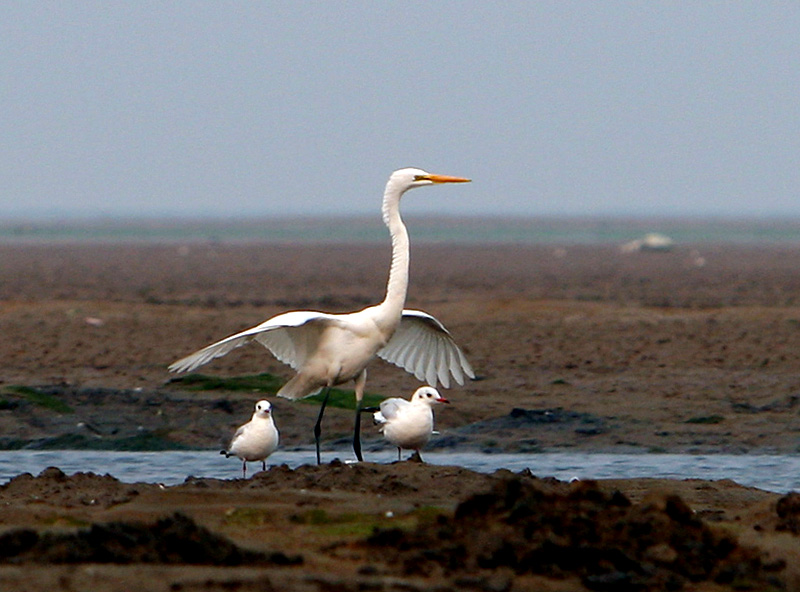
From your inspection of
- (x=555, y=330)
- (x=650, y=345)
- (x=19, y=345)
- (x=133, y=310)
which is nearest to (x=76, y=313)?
(x=133, y=310)

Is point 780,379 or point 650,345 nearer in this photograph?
point 780,379

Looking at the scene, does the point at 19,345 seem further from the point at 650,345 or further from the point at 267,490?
the point at 267,490

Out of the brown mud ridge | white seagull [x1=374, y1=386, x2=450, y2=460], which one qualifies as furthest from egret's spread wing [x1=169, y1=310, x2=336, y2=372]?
the brown mud ridge

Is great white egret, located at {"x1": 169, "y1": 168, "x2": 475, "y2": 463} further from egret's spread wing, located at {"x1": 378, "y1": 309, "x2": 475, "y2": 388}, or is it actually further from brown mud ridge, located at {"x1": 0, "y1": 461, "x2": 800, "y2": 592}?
brown mud ridge, located at {"x1": 0, "y1": 461, "x2": 800, "y2": 592}

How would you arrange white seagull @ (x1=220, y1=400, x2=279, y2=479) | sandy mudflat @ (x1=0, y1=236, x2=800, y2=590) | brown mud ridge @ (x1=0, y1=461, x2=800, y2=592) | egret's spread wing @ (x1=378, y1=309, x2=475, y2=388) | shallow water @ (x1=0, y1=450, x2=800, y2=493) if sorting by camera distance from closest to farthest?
brown mud ridge @ (x1=0, y1=461, x2=800, y2=592) → sandy mudflat @ (x1=0, y1=236, x2=800, y2=590) → white seagull @ (x1=220, y1=400, x2=279, y2=479) → shallow water @ (x1=0, y1=450, x2=800, y2=493) → egret's spread wing @ (x1=378, y1=309, x2=475, y2=388)

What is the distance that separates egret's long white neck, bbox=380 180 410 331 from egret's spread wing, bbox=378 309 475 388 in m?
1.28

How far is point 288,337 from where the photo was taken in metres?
12.1

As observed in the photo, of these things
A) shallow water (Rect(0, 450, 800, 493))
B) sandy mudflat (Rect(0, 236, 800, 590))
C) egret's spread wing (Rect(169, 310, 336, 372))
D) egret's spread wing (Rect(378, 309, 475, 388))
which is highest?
egret's spread wing (Rect(169, 310, 336, 372))

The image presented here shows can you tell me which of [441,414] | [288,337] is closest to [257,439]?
[288,337]

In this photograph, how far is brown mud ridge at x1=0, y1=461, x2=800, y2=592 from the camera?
665 centimetres

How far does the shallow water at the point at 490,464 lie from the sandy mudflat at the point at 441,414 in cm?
49

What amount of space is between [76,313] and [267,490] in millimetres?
15797

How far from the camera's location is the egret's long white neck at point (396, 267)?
38.4ft

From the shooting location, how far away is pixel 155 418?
1550cm
